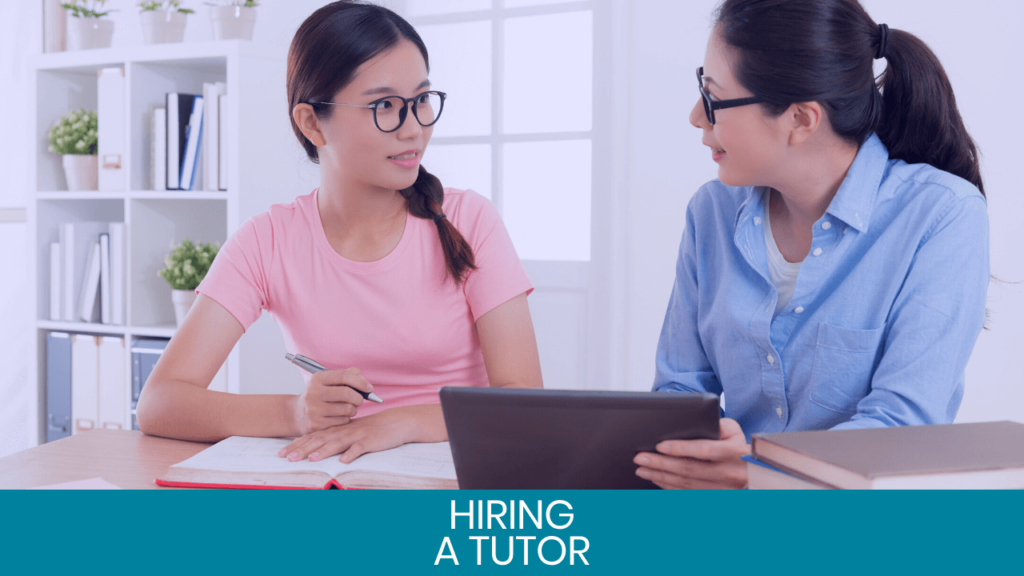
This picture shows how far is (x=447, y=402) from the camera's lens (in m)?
0.80

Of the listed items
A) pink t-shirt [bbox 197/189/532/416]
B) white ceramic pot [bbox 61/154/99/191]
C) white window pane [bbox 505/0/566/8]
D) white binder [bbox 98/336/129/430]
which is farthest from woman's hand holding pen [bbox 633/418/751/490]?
white ceramic pot [bbox 61/154/99/191]

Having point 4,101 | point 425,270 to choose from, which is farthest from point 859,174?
point 4,101

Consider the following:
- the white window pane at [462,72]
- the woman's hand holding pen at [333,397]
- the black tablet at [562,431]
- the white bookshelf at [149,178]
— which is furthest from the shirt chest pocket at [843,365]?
the white window pane at [462,72]

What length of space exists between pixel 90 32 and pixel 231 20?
654 mm

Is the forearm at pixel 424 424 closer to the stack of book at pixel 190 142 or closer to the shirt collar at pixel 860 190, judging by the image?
the shirt collar at pixel 860 190

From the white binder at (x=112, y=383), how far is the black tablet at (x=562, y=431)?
207cm

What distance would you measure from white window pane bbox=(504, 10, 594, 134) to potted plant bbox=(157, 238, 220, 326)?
121 centimetres

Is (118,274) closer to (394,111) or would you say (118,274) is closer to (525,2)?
(394,111)

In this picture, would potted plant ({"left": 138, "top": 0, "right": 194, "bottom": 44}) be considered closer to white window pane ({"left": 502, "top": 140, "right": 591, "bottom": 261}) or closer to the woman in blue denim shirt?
white window pane ({"left": 502, "top": 140, "right": 591, "bottom": 261})

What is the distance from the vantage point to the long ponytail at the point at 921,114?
3.86 feet

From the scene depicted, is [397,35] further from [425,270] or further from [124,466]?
[124,466]
